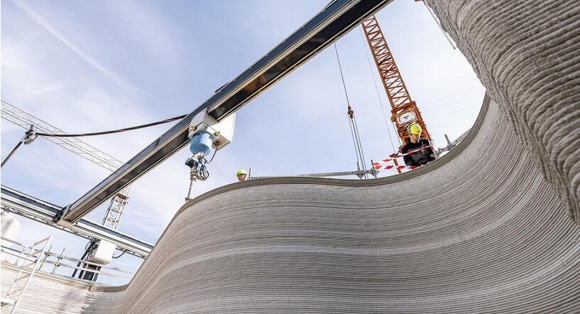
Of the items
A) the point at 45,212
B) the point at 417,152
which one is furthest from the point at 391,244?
the point at 45,212

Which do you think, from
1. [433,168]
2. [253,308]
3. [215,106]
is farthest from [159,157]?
[433,168]

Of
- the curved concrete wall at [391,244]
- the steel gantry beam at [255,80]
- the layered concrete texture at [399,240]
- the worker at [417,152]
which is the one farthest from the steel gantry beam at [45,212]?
the worker at [417,152]

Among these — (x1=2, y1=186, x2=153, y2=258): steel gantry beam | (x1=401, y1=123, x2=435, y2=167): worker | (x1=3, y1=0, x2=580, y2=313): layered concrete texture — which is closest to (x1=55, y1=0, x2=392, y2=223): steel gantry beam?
(x1=2, y1=186, x2=153, y2=258): steel gantry beam

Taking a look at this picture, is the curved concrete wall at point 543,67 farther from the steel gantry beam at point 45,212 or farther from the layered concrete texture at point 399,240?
the steel gantry beam at point 45,212

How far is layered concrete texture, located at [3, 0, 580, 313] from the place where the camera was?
A: 178 cm

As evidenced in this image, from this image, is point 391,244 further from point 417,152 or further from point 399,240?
point 417,152

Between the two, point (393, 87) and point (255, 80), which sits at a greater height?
point (393, 87)

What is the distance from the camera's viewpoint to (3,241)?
4734 mm

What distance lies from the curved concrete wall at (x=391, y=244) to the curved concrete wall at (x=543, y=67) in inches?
59.0

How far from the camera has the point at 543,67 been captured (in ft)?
2.00

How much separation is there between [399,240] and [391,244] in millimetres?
77

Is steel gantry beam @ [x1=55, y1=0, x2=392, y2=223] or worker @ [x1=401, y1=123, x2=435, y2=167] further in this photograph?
worker @ [x1=401, y1=123, x2=435, y2=167]

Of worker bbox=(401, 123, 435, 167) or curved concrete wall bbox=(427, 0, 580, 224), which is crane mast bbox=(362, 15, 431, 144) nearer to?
worker bbox=(401, 123, 435, 167)

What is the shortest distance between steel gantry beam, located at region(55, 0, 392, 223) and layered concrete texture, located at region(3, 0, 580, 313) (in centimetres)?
194
